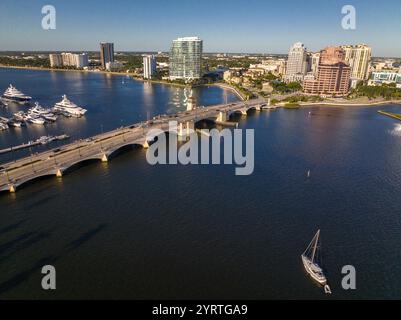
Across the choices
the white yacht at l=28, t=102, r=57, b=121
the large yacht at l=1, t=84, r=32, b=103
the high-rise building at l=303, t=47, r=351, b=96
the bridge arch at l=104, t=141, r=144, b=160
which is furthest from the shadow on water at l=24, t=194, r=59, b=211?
the high-rise building at l=303, t=47, r=351, b=96

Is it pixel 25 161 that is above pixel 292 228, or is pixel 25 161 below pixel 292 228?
above

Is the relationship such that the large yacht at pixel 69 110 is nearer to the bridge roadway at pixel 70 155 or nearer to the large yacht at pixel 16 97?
the large yacht at pixel 16 97

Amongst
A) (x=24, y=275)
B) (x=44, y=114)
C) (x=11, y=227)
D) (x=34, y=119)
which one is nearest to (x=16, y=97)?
(x=44, y=114)

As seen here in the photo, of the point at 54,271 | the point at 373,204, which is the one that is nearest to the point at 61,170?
the point at 54,271

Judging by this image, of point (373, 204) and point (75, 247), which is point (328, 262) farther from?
point (75, 247)

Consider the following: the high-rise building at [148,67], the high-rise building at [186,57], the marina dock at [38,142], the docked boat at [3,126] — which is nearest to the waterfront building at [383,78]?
the high-rise building at [186,57]

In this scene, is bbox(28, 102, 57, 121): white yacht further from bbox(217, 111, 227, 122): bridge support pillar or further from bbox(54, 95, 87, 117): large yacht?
bbox(217, 111, 227, 122): bridge support pillar
